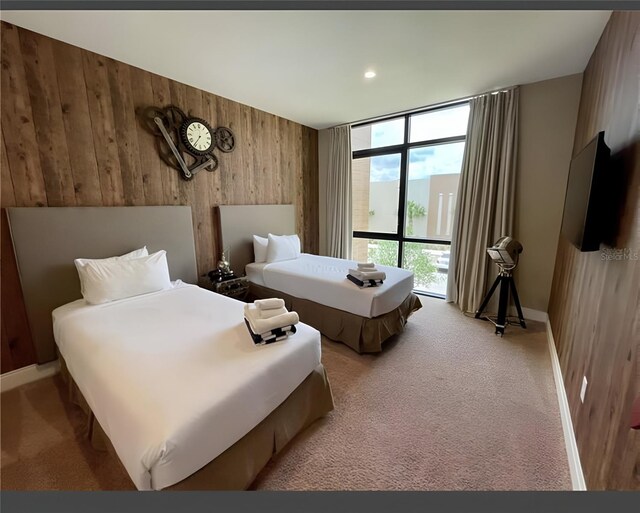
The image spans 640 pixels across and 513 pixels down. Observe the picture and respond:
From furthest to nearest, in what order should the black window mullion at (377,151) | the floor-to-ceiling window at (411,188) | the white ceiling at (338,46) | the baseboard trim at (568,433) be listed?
the black window mullion at (377,151)
the floor-to-ceiling window at (411,188)
the white ceiling at (338,46)
the baseboard trim at (568,433)

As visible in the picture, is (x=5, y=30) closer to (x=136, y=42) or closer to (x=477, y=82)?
(x=136, y=42)

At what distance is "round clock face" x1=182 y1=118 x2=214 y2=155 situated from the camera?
9.17ft

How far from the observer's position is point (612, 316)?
1.21 m

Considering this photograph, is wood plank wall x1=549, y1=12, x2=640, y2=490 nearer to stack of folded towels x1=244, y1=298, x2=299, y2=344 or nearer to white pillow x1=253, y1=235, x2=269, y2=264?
stack of folded towels x1=244, y1=298, x2=299, y2=344

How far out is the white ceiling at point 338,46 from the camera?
175 cm

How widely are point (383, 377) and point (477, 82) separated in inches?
121

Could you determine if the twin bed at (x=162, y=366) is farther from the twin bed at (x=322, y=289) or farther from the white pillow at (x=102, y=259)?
the twin bed at (x=322, y=289)

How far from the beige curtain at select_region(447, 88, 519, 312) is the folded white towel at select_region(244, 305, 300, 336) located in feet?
8.68

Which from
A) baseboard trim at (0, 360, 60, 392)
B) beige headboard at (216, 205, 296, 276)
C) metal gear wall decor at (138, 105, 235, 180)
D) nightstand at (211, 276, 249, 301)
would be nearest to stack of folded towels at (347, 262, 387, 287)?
nightstand at (211, 276, 249, 301)

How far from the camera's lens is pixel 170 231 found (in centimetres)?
273

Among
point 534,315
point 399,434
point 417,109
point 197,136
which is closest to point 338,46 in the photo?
point 197,136

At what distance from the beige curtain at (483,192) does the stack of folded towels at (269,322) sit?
2.64 meters

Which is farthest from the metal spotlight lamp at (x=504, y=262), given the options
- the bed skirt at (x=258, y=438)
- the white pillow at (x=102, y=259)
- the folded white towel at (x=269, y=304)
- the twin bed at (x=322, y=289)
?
the white pillow at (x=102, y=259)

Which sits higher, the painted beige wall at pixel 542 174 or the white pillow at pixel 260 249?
the painted beige wall at pixel 542 174
